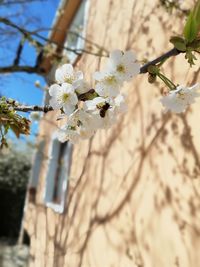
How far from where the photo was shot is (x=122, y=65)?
5.03ft

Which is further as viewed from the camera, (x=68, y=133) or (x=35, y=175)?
(x=35, y=175)

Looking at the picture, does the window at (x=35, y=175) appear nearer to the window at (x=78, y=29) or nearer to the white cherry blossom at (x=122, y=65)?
the window at (x=78, y=29)

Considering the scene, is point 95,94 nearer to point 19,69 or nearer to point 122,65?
point 122,65

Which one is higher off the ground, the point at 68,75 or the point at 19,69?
the point at 19,69

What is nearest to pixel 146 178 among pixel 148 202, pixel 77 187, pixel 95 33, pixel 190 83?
pixel 148 202

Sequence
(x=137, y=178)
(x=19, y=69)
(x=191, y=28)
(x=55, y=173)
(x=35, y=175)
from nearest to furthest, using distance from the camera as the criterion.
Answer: (x=191, y=28)
(x=137, y=178)
(x=19, y=69)
(x=55, y=173)
(x=35, y=175)

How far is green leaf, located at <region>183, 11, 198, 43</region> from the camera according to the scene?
4.91ft

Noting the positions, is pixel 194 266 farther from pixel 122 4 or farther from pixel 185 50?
pixel 122 4

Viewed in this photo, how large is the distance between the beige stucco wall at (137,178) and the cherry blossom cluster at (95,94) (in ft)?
2.06

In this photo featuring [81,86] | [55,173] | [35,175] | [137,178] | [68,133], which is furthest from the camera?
[35,175]

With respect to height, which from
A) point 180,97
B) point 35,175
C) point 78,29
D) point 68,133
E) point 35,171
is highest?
point 78,29

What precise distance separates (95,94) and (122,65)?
167 mm

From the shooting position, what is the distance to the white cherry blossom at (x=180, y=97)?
1655 mm

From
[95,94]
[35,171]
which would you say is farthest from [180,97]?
[35,171]
